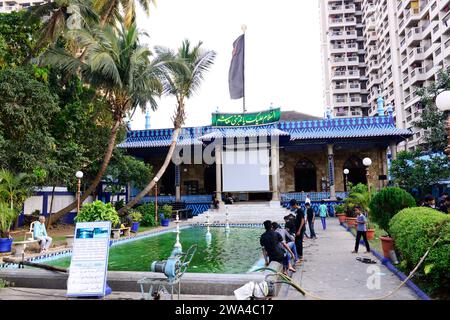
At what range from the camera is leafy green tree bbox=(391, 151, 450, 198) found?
18.0 metres

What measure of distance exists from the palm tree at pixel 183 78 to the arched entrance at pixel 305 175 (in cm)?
1094

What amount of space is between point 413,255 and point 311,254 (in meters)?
4.10

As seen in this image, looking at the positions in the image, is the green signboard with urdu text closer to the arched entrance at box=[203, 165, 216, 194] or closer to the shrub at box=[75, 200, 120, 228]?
the arched entrance at box=[203, 165, 216, 194]

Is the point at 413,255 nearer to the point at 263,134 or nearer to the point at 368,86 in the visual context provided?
the point at 263,134

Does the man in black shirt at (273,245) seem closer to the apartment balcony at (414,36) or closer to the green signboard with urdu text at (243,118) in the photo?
the green signboard with urdu text at (243,118)

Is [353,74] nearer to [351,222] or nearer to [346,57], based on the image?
[346,57]

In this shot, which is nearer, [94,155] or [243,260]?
[243,260]

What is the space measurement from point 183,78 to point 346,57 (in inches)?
1736

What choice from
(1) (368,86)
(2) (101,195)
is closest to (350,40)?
(1) (368,86)

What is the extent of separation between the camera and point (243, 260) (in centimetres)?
881

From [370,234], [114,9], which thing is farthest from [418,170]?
[114,9]

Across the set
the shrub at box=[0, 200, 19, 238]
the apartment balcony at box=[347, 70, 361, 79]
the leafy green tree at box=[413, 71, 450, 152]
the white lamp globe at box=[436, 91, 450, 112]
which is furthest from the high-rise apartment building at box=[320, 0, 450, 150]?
the shrub at box=[0, 200, 19, 238]
